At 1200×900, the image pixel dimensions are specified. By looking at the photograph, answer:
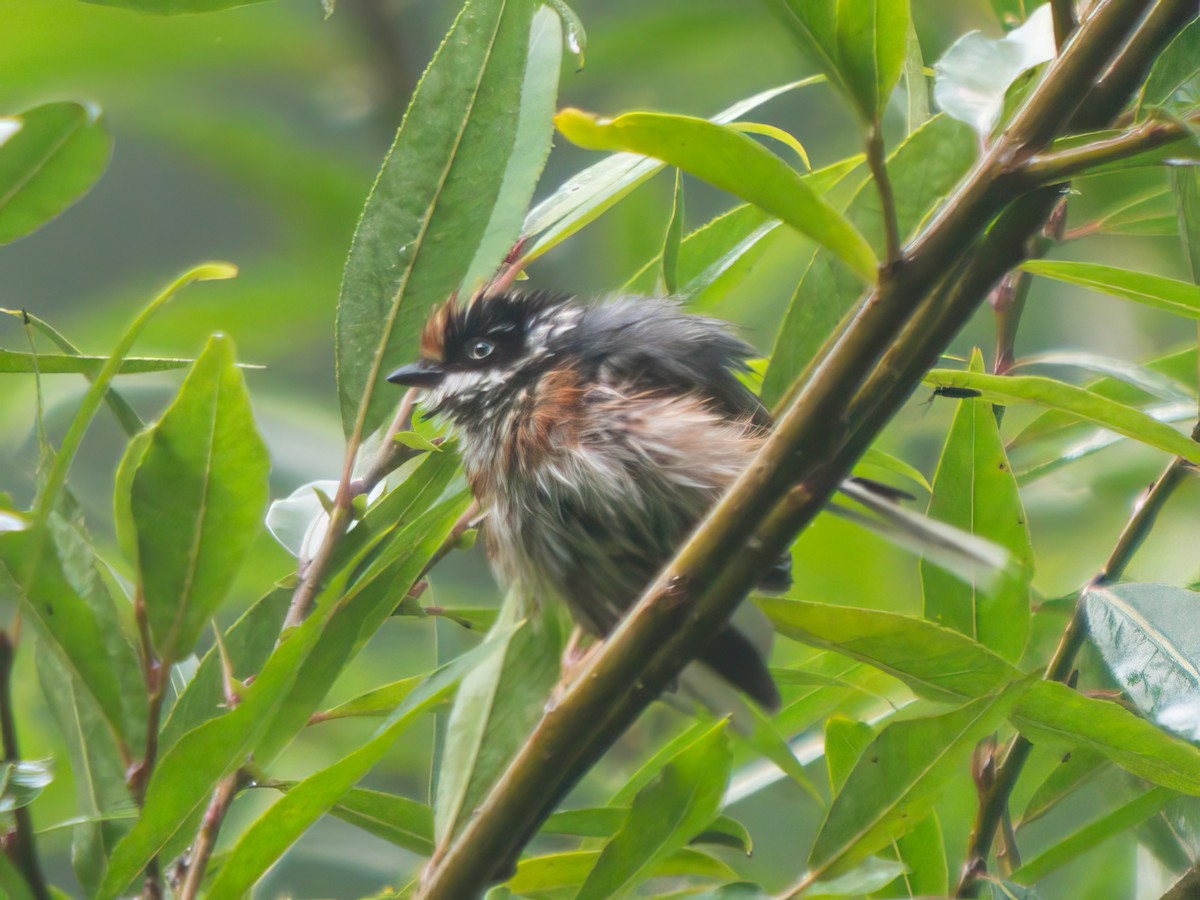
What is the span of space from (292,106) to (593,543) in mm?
3461

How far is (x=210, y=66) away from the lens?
380cm

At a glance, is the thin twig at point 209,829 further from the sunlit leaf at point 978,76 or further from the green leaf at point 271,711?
the sunlit leaf at point 978,76

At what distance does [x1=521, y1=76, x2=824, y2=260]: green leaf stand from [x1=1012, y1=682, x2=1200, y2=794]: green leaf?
77 cm

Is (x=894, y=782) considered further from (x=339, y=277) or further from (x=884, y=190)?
(x=339, y=277)

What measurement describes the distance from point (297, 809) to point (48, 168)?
75 cm

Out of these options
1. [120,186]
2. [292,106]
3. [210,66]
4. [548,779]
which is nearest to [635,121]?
[548,779]

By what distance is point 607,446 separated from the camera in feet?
6.43

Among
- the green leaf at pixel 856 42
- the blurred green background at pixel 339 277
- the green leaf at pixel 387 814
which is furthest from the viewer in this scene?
the blurred green background at pixel 339 277

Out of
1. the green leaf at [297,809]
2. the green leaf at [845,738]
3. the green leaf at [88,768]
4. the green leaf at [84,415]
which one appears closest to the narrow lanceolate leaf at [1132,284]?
the green leaf at [845,738]

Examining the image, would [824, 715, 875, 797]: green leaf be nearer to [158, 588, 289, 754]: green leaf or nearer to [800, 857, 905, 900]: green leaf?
[800, 857, 905, 900]: green leaf

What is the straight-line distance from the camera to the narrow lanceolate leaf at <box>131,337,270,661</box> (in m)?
1.37

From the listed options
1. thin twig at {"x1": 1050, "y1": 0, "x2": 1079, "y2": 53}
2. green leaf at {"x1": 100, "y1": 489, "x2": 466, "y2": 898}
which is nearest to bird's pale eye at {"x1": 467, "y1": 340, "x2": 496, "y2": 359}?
green leaf at {"x1": 100, "y1": 489, "x2": 466, "y2": 898}

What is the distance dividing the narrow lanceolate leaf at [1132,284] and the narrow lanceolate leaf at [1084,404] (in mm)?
122

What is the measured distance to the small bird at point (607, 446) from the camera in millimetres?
1923
